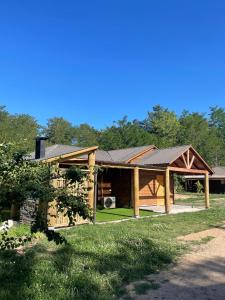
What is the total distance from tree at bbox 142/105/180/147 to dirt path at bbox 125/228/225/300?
174 ft

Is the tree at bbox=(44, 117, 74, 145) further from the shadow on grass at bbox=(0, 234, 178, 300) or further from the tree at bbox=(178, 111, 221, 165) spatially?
the shadow on grass at bbox=(0, 234, 178, 300)

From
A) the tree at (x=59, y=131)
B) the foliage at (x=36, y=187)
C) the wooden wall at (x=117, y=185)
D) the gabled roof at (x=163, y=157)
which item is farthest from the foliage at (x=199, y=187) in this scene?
Answer: the foliage at (x=36, y=187)

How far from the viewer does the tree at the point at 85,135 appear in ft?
208

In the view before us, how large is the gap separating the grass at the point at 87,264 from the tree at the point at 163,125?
51.6 m

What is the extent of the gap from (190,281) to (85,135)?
196ft

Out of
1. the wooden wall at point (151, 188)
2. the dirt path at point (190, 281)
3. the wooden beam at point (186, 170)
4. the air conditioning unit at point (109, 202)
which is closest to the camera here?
the dirt path at point (190, 281)

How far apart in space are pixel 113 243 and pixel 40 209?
598cm

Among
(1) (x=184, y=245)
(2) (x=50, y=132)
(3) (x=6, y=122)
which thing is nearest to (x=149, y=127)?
(2) (x=50, y=132)

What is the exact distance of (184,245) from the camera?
36.0 ft

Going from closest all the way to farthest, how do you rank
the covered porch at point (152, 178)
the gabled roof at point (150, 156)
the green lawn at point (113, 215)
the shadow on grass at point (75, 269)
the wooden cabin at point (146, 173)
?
1. the shadow on grass at point (75, 269)
2. the green lawn at point (113, 215)
3. the gabled roof at point (150, 156)
4. the covered porch at point (152, 178)
5. the wooden cabin at point (146, 173)

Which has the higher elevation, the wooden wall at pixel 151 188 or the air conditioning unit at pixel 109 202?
the wooden wall at pixel 151 188

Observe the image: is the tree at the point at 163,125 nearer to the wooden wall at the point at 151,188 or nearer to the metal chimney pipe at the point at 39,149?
the wooden wall at the point at 151,188

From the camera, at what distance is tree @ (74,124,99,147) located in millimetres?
63438

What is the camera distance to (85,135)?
219 ft
